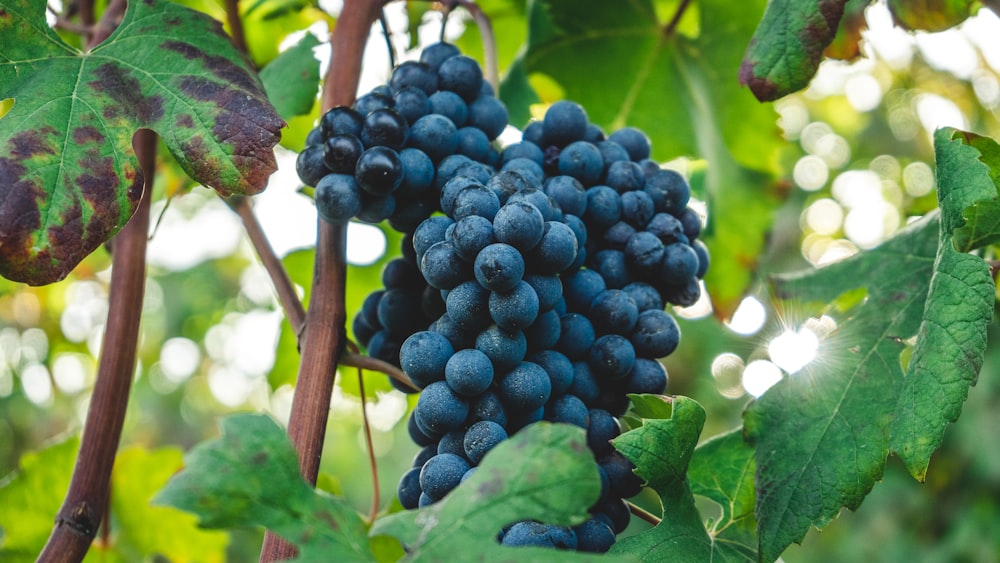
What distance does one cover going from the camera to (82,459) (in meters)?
0.94

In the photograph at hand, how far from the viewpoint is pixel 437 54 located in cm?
99

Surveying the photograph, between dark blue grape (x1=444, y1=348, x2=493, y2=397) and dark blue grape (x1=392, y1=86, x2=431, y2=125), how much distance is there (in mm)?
300

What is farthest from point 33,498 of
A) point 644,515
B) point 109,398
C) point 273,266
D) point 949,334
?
point 949,334

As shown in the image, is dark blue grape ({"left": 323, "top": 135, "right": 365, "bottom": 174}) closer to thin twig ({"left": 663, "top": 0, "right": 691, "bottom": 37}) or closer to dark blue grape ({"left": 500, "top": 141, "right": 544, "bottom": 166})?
dark blue grape ({"left": 500, "top": 141, "right": 544, "bottom": 166})

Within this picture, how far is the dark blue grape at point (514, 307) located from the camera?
74 centimetres

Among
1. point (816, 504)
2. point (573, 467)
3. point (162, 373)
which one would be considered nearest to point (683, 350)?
point (816, 504)

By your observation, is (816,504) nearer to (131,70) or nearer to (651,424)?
(651,424)

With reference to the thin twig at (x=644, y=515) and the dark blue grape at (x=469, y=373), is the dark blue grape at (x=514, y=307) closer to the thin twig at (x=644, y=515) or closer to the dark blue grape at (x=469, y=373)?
the dark blue grape at (x=469, y=373)

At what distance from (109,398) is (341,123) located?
0.45 m

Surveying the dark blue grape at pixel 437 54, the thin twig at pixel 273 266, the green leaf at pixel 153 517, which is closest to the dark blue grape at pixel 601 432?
the thin twig at pixel 273 266

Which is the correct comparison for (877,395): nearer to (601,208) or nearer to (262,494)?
(601,208)

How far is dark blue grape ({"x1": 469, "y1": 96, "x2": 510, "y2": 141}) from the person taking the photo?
95cm

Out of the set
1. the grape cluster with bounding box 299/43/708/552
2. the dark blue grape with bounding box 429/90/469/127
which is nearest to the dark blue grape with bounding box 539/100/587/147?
the grape cluster with bounding box 299/43/708/552

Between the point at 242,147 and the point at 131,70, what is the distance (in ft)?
0.63
